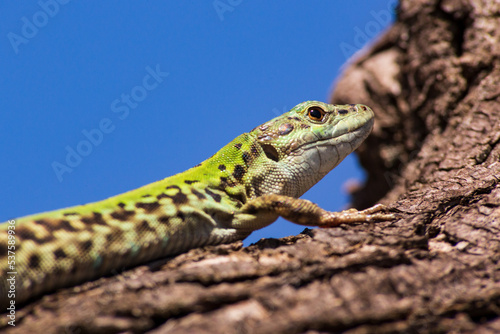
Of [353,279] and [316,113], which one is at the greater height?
[316,113]

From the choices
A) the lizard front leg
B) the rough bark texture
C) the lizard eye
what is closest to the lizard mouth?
the lizard eye

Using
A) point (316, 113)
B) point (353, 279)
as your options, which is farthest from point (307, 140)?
point (353, 279)

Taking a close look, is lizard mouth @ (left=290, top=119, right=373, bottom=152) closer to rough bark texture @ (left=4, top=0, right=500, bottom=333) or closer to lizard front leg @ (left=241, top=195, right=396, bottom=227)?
rough bark texture @ (left=4, top=0, right=500, bottom=333)

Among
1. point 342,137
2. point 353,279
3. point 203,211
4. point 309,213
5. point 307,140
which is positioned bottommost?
point 353,279

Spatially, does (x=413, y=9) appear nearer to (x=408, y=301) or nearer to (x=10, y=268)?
(x=408, y=301)

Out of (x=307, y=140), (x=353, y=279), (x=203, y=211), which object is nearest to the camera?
(x=353, y=279)

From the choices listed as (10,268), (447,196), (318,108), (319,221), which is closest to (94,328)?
(10,268)

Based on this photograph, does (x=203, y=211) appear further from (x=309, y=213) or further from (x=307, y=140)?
(x=307, y=140)
